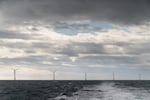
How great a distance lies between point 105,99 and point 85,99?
3160mm

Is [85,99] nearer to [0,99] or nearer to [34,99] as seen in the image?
[34,99]

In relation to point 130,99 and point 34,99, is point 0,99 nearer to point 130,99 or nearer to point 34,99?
point 34,99

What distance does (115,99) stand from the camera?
50594 millimetres

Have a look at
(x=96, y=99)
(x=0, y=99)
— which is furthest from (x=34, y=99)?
(x=96, y=99)

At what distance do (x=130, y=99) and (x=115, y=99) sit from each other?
2.73 meters

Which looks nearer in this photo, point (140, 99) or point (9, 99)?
point (140, 99)

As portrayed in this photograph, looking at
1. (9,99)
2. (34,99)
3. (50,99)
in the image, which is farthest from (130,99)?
(9,99)

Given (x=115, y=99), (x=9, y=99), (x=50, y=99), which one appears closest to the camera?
(x=115, y=99)

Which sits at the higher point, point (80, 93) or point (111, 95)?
point (80, 93)

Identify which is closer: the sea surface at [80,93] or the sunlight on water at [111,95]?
the sunlight on water at [111,95]

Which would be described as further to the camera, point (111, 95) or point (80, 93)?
point (80, 93)

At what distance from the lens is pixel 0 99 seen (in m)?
58.5

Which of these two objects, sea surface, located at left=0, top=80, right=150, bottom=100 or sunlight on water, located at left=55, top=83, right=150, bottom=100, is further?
sea surface, located at left=0, top=80, right=150, bottom=100

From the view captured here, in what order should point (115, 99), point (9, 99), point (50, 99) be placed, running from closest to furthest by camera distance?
1. point (115, 99)
2. point (50, 99)
3. point (9, 99)
